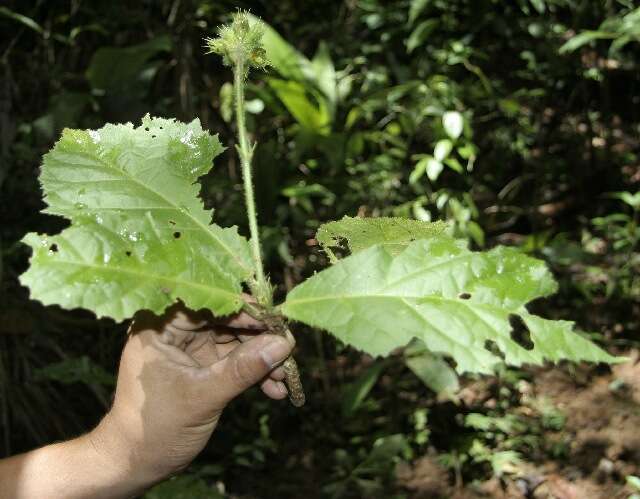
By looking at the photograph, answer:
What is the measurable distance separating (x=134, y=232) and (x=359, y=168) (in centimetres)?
248

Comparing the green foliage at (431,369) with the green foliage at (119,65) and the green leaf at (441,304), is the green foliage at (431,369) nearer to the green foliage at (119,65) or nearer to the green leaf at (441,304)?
the green leaf at (441,304)

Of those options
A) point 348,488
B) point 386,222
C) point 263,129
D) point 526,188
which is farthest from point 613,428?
point 263,129

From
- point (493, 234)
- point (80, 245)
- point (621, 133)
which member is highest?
point (80, 245)

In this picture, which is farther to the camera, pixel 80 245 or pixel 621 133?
pixel 621 133

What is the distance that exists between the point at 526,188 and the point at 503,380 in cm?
142

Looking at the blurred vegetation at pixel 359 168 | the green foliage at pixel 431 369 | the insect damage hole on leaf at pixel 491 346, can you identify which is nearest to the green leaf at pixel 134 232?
the insect damage hole on leaf at pixel 491 346

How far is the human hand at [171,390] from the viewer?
1.25 meters

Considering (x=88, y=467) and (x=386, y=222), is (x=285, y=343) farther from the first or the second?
(x=88, y=467)

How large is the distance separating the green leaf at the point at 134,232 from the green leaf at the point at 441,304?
15cm

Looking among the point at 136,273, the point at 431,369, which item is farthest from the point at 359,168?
the point at 136,273

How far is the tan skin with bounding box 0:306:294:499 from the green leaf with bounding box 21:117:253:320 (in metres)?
0.18

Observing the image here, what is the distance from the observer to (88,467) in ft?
4.78

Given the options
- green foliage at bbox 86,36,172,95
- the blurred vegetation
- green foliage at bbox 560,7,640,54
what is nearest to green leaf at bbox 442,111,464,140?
the blurred vegetation

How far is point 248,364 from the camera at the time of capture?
121cm
